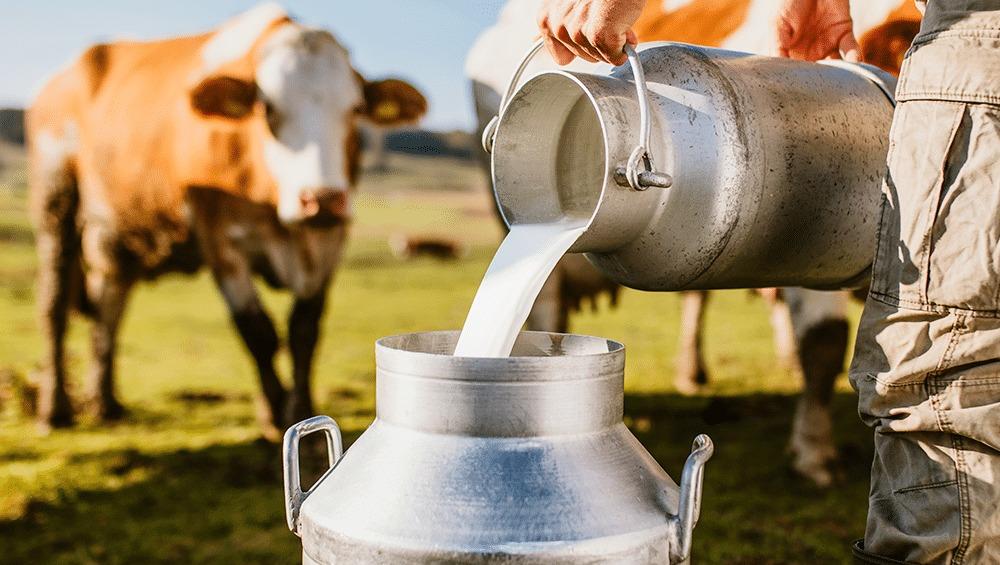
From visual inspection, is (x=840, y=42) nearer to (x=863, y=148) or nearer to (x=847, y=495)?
(x=863, y=148)

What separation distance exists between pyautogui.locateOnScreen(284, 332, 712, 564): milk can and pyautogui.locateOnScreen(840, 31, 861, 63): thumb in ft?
3.08

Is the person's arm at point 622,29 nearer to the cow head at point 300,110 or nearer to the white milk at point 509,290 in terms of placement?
the white milk at point 509,290

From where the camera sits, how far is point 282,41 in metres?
4.15

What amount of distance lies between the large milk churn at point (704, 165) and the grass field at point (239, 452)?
1362 mm

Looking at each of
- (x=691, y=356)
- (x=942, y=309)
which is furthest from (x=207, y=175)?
(x=942, y=309)

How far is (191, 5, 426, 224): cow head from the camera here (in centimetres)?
388

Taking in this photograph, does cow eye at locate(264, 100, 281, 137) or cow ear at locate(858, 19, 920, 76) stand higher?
cow ear at locate(858, 19, 920, 76)

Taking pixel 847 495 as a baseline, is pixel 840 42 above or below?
above

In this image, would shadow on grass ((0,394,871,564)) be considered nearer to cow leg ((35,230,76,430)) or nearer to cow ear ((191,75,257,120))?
cow leg ((35,230,76,430))

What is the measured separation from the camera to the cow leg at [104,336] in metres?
4.91

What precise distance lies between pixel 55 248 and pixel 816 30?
425 cm

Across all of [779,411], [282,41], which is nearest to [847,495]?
[779,411]

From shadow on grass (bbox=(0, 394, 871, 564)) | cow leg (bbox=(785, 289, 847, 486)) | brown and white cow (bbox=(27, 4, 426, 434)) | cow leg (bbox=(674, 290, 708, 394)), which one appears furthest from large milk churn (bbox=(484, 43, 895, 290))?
cow leg (bbox=(674, 290, 708, 394))

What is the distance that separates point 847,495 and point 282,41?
276cm
